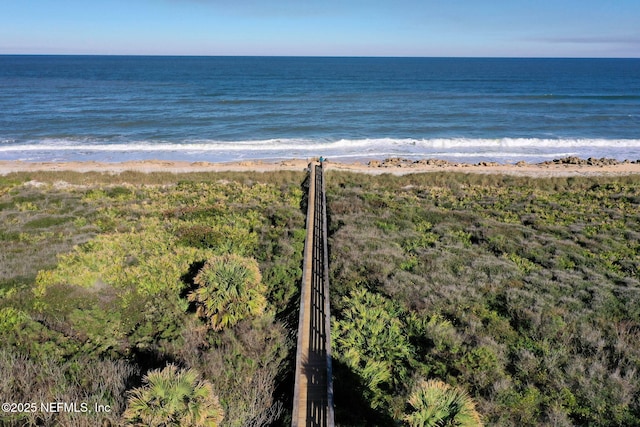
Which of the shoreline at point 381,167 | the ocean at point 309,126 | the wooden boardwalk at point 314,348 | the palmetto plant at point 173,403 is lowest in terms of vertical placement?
the wooden boardwalk at point 314,348

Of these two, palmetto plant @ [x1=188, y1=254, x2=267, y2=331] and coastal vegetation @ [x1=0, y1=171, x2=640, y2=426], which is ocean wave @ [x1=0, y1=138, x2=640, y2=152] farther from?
palmetto plant @ [x1=188, y1=254, x2=267, y2=331]

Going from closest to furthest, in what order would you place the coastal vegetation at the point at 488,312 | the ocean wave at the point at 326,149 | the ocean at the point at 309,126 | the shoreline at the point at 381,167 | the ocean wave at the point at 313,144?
the coastal vegetation at the point at 488,312 → the shoreline at the point at 381,167 → the ocean wave at the point at 326,149 → the ocean at the point at 309,126 → the ocean wave at the point at 313,144

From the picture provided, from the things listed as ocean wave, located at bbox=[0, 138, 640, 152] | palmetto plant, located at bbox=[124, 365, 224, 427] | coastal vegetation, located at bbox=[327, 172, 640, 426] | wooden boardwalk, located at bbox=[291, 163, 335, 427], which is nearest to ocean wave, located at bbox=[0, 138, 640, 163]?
ocean wave, located at bbox=[0, 138, 640, 152]

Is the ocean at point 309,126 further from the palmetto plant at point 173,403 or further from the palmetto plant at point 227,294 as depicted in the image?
the palmetto plant at point 173,403

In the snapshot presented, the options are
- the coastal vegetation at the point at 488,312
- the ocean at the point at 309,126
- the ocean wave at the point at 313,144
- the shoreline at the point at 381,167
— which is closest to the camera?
the coastal vegetation at the point at 488,312

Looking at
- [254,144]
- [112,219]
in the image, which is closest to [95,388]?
[112,219]

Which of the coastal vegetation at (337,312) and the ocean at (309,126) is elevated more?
the ocean at (309,126)

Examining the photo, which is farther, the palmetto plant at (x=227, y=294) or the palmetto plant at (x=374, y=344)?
the palmetto plant at (x=227, y=294)

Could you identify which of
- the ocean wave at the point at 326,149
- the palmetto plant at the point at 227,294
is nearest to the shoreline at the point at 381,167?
the ocean wave at the point at 326,149
